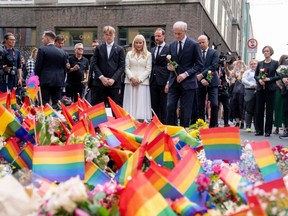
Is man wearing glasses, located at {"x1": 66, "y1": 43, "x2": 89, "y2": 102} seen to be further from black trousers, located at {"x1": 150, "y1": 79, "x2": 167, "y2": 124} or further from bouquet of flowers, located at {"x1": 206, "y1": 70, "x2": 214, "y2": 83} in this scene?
bouquet of flowers, located at {"x1": 206, "y1": 70, "x2": 214, "y2": 83}

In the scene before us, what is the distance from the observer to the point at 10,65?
30.8 ft

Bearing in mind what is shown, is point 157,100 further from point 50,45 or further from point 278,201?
point 278,201

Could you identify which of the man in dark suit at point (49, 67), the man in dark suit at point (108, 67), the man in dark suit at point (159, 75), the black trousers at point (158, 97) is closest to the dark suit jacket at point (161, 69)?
the man in dark suit at point (159, 75)

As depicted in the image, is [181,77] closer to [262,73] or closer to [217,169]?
[262,73]

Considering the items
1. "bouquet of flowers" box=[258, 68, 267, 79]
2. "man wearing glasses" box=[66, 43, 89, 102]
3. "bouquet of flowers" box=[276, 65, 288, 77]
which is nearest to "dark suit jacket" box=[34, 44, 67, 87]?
"man wearing glasses" box=[66, 43, 89, 102]

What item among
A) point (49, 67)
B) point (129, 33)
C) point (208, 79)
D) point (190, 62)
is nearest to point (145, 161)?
point (190, 62)

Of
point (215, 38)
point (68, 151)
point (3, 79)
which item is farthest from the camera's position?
point (215, 38)

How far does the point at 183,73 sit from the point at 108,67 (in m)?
1.33

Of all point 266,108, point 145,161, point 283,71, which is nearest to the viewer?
point 145,161

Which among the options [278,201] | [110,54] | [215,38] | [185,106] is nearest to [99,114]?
[278,201]

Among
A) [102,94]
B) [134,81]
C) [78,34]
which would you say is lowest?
[102,94]

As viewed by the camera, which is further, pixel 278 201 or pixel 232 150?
pixel 232 150

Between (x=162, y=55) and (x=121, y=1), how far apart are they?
11710mm

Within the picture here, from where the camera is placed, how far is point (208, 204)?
71.5 inches
